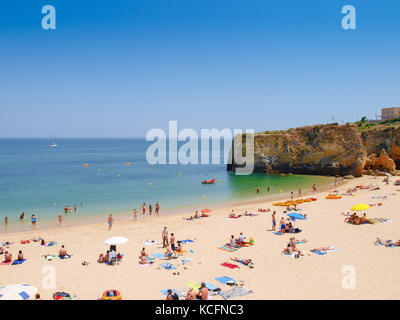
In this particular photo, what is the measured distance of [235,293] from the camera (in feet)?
33.9

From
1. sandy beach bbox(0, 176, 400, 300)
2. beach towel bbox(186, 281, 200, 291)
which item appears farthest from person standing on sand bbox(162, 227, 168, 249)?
beach towel bbox(186, 281, 200, 291)

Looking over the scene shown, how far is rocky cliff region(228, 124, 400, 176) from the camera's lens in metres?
46.6

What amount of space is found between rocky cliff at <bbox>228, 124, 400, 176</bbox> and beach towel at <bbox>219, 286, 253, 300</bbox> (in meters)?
40.9

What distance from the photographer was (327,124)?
5078cm

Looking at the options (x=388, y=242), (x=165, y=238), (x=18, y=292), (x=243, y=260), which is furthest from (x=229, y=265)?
(x=388, y=242)

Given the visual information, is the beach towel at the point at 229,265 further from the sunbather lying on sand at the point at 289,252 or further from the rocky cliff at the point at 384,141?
the rocky cliff at the point at 384,141

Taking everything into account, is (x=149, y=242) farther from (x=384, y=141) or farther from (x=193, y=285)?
(x=384, y=141)

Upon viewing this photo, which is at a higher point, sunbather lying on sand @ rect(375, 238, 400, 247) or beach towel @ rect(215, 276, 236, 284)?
sunbather lying on sand @ rect(375, 238, 400, 247)

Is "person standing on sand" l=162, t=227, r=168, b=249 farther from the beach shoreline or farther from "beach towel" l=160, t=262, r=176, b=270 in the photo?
the beach shoreline

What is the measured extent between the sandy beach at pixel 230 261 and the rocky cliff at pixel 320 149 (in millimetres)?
27137

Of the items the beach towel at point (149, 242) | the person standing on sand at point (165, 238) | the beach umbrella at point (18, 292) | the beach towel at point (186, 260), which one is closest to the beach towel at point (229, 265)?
the beach towel at point (186, 260)

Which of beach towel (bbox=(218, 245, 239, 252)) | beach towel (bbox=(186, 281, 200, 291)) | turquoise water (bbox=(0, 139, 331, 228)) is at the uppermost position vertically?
beach towel (bbox=(186, 281, 200, 291))

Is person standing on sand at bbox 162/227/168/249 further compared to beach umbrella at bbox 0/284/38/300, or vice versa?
person standing on sand at bbox 162/227/168/249

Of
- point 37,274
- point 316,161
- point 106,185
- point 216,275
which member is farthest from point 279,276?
point 316,161
